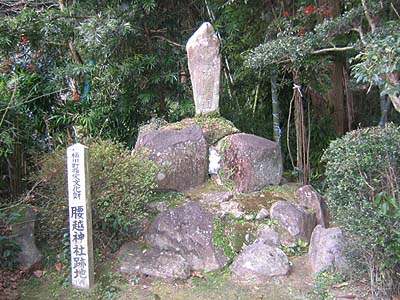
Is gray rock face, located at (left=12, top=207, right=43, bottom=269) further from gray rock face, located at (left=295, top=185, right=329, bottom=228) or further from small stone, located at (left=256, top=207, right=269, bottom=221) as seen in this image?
gray rock face, located at (left=295, top=185, right=329, bottom=228)

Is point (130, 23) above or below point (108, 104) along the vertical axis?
above

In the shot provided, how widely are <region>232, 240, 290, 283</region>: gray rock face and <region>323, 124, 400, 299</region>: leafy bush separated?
2.45 feet

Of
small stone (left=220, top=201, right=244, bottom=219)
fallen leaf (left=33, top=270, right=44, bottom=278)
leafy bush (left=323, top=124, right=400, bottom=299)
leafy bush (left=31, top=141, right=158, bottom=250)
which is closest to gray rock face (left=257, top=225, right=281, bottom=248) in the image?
small stone (left=220, top=201, right=244, bottom=219)

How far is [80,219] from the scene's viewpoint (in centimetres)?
407

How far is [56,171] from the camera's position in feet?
15.2

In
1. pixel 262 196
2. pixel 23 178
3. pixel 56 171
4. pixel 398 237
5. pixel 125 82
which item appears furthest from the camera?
pixel 125 82

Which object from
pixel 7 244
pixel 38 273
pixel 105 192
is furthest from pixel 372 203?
pixel 7 244

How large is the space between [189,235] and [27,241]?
1669 mm

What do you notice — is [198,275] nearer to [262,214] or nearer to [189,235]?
[189,235]

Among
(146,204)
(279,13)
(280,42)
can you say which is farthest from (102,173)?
(279,13)

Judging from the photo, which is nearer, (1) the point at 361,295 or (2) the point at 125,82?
(1) the point at 361,295

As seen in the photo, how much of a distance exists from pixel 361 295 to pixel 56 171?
3.16m

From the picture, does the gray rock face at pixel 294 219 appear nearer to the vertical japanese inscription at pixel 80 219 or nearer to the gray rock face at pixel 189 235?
the gray rock face at pixel 189 235

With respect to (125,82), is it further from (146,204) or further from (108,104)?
(146,204)
